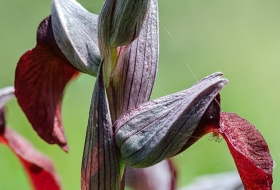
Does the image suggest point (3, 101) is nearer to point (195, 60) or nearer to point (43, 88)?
point (43, 88)

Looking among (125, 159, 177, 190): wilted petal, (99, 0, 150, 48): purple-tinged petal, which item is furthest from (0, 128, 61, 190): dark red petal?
(99, 0, 150, 48): purple-tinged petal

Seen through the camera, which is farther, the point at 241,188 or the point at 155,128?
the point at 241,188

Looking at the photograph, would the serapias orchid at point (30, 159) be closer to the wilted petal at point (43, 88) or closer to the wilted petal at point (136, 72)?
the wilted petal at point (43, 88)

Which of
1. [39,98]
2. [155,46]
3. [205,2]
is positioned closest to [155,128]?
[155,46]

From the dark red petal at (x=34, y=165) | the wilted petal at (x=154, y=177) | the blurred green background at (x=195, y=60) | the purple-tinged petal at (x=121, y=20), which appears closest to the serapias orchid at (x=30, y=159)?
the dark red petal at (x=34, y=165)

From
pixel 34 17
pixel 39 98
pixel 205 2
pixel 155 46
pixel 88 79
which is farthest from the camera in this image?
pixel 205 2

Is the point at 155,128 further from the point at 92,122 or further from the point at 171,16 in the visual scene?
the point at 171,16

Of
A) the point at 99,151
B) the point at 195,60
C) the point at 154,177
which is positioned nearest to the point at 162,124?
the point at 99,151
